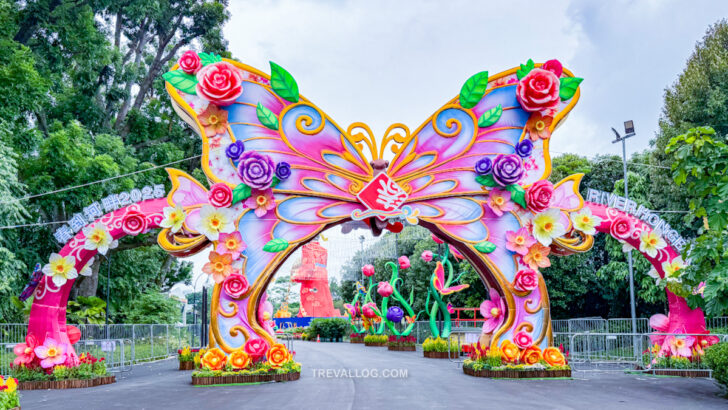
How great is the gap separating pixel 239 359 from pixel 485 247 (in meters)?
6.08

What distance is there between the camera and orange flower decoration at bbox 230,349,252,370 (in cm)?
1338

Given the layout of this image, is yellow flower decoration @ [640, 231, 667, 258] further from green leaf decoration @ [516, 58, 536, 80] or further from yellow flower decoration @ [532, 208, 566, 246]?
green leaf decoration @ [516, 58, 536, 80]

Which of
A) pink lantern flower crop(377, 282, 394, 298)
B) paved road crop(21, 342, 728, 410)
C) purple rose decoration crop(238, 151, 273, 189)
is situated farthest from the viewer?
pink lantern flower crop(377, 282, 394, 298)

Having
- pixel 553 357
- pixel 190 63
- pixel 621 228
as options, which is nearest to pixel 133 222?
pixel 190 63

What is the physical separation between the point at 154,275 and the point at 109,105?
8243 millimetres

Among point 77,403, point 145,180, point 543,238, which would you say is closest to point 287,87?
point 543,238

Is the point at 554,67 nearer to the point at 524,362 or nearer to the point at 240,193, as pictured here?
the point at 524,362

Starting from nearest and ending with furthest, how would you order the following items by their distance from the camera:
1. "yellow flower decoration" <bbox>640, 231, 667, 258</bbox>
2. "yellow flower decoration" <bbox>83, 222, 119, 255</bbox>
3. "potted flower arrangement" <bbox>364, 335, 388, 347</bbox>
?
1. "yellow flower decoration" <bbox>83, 222, 119, 255</bbox>
2. "yellow flower decoration" <bbox>640, 231, 667, 258</bbox>
3. "potted flower arrangement" <bbox>364, 335, 388, 347</bbox>

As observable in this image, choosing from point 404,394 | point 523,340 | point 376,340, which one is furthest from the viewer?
point 376,340

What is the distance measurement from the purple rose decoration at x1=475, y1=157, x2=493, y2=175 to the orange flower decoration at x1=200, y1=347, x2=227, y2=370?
716cm

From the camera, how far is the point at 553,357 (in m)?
14.0

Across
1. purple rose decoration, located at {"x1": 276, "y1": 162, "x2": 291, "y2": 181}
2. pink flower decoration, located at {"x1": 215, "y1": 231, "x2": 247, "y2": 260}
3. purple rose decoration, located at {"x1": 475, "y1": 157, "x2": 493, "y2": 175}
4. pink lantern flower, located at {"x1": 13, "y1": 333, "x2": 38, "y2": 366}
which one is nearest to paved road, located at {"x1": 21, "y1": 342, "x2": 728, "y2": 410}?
pink lantern flower, located at {"x1": 13, "y1": 333, "x2": 38, "y2": 366}

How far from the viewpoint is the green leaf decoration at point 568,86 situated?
14.7 meters

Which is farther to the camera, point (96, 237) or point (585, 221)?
point (585, 221)
